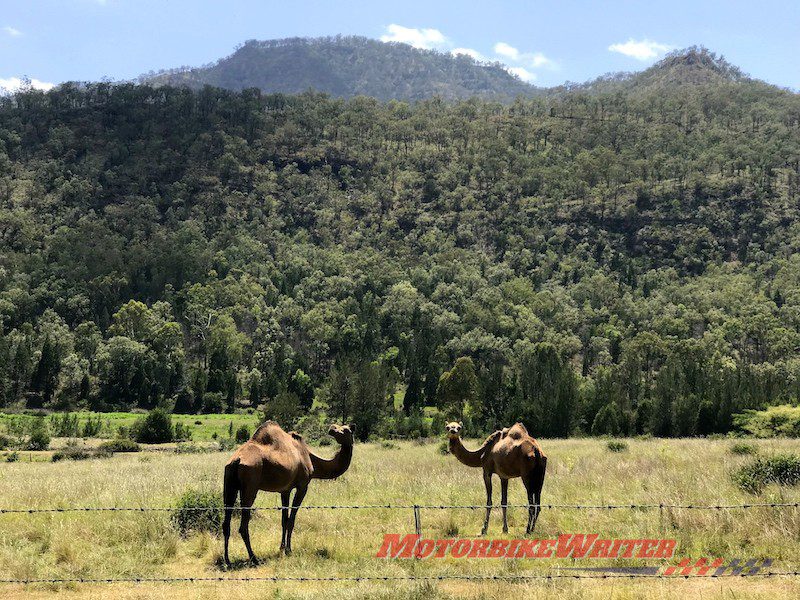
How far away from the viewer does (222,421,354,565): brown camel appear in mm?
10672

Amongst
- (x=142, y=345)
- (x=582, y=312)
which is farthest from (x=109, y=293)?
(x=582, y=312)

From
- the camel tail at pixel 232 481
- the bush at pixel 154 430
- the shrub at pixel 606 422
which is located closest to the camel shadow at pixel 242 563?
the camel tail at pixel 232 481

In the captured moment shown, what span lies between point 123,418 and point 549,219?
13504 cm

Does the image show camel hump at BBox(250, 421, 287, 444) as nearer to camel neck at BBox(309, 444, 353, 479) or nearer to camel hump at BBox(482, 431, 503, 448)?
camel neck at BBox(309, 444, 353, 479)

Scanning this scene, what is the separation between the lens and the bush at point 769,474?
1420cm

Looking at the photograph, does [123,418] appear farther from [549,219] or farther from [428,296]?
[549,219]

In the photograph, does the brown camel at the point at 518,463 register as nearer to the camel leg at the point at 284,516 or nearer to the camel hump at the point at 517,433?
the camel hump at the point at 517,433

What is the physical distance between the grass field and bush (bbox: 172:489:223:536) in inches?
12.3

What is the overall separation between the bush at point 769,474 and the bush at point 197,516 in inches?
430

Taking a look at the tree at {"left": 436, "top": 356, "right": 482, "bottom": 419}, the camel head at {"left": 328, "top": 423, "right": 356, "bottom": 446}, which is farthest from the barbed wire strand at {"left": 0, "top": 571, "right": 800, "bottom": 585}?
the tree at {"left": 436, "top": 356, "right": 482, "bottom": 419}

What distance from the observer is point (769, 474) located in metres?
14.5

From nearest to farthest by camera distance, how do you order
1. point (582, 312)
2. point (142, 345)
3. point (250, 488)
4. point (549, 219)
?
point (250, 488)
point (142, 345)
point (582, 312)
point (549, 219)

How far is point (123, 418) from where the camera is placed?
268 feet

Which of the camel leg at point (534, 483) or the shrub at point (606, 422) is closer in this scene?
the camel leg at point (534, 483)
